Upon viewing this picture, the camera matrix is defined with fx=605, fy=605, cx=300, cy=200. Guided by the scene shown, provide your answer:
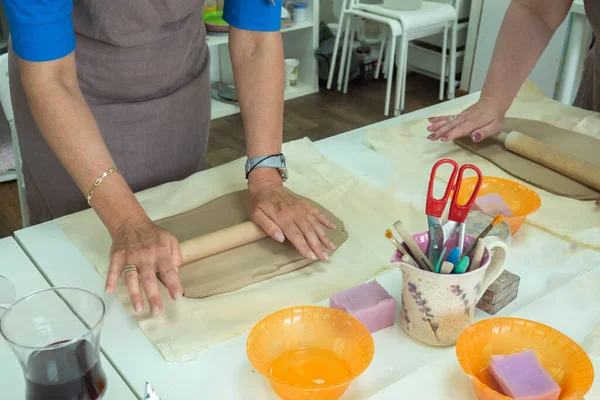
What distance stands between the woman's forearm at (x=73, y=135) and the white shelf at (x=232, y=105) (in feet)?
7.80

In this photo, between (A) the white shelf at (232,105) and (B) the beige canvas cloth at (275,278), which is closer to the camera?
(B) the beige canvas cloth at (275,278)

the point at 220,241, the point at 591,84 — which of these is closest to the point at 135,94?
the point at 220,241

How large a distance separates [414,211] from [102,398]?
0.62 m

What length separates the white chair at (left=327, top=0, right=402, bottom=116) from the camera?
3248mm

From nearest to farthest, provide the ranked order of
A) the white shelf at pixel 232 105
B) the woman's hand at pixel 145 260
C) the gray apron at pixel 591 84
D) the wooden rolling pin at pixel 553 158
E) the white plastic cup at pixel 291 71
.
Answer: the woman's hand at pixel 145 260 < the wooden rolling pin at pixel 553 158 < the gray apron at pixel 591 84 < the white shelf at pixel 232 105 < the white plastic cup at pixel 291 71

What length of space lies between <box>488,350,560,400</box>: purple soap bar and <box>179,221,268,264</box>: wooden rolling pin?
0.44 meters

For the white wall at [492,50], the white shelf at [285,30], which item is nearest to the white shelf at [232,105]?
the white shelf at [285,30]

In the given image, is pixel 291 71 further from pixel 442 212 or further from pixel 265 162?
pixel 442 212

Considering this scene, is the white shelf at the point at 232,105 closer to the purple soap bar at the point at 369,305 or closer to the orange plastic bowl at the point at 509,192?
the orange plastic bowl at the point at 509,192

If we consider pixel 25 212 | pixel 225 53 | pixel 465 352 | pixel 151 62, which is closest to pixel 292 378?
pixel 465 352

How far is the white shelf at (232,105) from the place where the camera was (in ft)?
11.4

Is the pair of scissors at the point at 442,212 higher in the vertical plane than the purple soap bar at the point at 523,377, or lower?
higher

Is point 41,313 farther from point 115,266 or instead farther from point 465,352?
point 465,352

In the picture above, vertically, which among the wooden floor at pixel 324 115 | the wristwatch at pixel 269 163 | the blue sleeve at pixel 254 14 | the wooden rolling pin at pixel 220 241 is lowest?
the wooden floor at pixel 324 115
